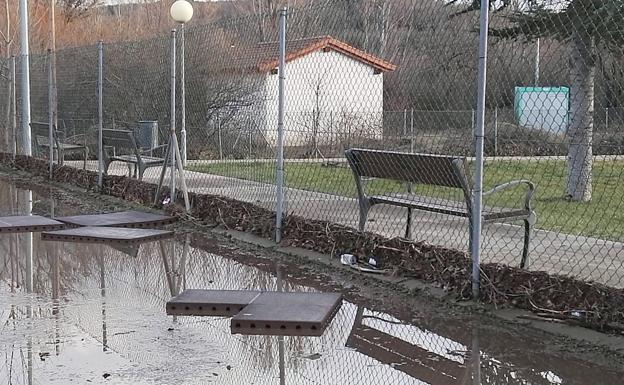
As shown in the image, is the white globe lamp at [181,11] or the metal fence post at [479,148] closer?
the metal fence post at [479,148]

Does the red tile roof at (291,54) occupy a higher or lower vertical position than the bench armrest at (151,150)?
higher

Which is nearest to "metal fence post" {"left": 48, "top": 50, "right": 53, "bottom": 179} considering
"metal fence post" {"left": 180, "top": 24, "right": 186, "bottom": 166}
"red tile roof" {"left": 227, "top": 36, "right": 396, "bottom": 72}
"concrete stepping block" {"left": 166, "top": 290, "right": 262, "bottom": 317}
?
"metal fence post" {"left": 180, "top": 24, "right": 186, "bottom": 166}

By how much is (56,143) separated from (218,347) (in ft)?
37.0

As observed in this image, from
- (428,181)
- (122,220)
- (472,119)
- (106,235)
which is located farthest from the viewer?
(122,220)

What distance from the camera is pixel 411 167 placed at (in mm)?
7324

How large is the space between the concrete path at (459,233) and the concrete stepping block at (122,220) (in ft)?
2.44

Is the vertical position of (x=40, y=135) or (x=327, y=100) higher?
(x=327, y=100)

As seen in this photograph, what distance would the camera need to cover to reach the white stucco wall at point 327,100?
25.8 ft

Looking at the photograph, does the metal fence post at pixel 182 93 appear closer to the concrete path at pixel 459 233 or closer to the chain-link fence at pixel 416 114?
the chain-link fence at pixel 416 114

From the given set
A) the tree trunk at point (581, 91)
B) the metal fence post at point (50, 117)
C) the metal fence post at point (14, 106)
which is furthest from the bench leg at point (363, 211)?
the metal fence post at point (14, 106)

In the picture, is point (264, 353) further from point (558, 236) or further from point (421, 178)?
point (558, 236)

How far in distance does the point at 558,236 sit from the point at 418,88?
9.71ft

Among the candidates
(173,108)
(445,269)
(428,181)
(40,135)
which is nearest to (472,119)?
(428,181)

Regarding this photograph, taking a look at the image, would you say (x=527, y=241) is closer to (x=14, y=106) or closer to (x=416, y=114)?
(x=416, y=114)
